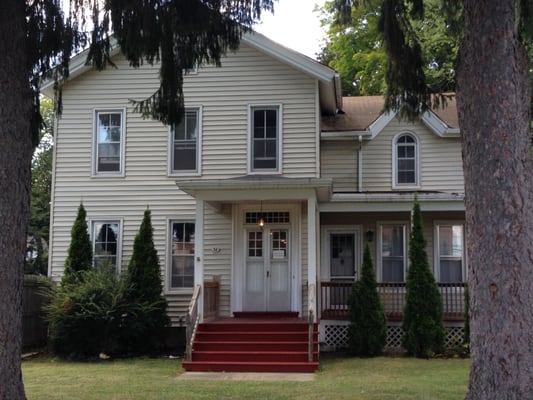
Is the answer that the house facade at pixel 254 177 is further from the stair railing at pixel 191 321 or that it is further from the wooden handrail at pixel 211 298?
the stair railing at pixel 191 321

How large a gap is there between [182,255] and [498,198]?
994cm

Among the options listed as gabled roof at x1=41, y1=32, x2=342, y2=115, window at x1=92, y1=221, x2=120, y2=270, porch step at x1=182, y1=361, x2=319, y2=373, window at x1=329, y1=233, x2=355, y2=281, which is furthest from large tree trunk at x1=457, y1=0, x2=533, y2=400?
window at x1=92, y1=221, x2=120, y2=270

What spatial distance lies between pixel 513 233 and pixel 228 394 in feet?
14.8

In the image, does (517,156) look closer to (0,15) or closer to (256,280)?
(0,15)

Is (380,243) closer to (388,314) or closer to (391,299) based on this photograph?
(391,299)

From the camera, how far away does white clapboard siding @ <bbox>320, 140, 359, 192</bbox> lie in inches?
627

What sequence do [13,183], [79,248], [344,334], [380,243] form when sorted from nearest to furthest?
1. [13,183]
2. [344,334]
3. [79,248]
4. [380,243]

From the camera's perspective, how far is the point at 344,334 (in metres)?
14.0

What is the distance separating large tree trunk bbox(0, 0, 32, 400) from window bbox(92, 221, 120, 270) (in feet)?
28.3

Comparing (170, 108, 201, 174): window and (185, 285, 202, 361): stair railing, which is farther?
(170, 108, 201, 174): window

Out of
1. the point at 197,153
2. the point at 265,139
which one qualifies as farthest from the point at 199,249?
the point at 265,139

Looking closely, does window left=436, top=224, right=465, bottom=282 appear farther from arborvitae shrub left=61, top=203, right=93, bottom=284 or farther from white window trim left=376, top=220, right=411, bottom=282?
arborvitae shrub left=61, top=203, right=93, bottom=284

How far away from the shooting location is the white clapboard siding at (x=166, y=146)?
48.7ft

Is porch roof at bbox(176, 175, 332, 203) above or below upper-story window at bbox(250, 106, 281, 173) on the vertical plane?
below
